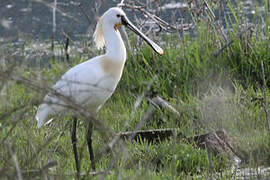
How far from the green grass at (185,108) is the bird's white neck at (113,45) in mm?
311

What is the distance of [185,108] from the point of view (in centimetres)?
504

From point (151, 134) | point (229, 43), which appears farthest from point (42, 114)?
point (229, 43)

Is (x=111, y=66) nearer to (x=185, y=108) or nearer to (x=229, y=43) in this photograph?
(x=185, y=108)

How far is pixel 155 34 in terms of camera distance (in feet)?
21.1

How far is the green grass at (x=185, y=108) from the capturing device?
4.10m

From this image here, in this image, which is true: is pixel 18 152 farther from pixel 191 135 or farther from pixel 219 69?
pixel 219 69

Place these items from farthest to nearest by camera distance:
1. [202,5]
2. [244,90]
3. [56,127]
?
1. [202,5]
2. [244,90]
3. [56,127]

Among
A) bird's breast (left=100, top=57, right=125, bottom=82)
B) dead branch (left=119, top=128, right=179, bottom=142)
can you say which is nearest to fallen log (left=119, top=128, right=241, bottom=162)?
dead branch (left=119, top=128, right=179, bottom=142)

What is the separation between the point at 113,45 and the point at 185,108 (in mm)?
845

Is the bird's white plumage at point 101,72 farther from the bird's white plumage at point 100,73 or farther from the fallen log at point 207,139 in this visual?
the fallen log at point 207,139

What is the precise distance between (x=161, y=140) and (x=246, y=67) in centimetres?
139

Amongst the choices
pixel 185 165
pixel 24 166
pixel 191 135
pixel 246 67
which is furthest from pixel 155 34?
pixel 24 166

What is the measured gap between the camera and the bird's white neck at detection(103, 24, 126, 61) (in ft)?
15.2

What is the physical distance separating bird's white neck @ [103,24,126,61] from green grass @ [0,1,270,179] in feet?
1.02
